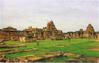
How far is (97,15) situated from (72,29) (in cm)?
76

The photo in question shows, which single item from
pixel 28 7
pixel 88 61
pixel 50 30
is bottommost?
pixel 88 61

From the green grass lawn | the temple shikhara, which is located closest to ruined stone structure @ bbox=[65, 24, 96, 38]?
the temple shikhara

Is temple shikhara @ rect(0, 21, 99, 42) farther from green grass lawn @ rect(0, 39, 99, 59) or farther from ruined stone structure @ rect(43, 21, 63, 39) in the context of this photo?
green grass lawn @ rect(0, 39, 99, 59)

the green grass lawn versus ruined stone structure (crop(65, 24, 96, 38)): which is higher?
ruined stone structure (crop(65, 24, 96, 38))

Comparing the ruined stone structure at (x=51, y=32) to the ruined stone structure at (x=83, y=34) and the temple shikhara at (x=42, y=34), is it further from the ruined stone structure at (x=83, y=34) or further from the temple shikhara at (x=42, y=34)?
the ruined stone structure at (x=83, y=34)

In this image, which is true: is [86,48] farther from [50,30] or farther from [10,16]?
[10,16]

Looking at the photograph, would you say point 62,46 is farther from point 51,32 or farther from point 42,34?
point 42,34

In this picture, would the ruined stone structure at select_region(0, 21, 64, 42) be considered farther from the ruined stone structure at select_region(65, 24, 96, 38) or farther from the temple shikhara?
the ruined stone structure at select_region(65, 24, 96, 38)

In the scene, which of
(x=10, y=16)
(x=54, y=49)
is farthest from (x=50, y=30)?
(x=10, y=16)

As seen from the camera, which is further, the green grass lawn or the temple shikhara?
the temple shikhara

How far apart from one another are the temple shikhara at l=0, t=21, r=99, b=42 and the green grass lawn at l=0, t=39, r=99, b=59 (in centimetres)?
13

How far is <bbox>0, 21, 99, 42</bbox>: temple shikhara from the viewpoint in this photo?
9805 millimetres

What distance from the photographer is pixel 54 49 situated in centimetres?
973

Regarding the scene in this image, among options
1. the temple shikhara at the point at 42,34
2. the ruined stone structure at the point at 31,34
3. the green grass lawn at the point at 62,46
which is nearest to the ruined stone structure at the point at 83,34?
the temple shikhara at the point at 42,34
